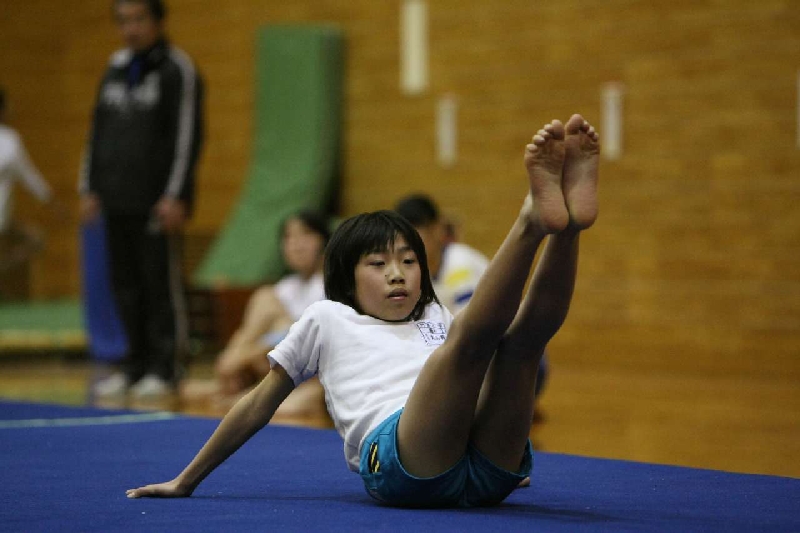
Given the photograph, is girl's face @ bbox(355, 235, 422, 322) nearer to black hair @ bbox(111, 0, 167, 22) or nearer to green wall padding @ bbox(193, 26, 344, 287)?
black hair @ bbox(111, 0, 167, 22)

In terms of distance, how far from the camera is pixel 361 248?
2443 mm

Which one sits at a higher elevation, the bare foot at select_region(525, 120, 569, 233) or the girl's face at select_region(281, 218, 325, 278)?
the bare foot at select_region(525, 120, 569, 233)

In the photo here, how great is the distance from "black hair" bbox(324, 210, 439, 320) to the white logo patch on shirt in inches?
1.1

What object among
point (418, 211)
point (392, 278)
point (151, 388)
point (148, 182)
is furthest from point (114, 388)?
point (392, 278)

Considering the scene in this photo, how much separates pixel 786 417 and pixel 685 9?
8.18 ft

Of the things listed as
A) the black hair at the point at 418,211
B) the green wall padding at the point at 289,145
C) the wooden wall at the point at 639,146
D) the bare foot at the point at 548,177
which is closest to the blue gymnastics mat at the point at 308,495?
the bare foot at the point at 548,177

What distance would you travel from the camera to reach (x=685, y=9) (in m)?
6.30

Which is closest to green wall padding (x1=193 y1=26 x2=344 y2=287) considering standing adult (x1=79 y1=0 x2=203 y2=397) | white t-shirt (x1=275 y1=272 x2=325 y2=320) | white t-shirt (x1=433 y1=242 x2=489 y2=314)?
standing adult (x1=79 y1=0 x2=203 y2=397)

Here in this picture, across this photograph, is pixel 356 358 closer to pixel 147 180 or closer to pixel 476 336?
pixel 476 336

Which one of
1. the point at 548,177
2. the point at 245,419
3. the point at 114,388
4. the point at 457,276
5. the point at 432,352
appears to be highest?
the point at 548,177

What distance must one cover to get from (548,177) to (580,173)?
0.08m

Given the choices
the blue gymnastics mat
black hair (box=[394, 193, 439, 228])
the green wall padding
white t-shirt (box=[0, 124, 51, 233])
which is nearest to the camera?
the blue gymnastics mat

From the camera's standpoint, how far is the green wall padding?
768 cm

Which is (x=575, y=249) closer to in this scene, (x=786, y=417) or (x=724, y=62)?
(x=786, y=417)
